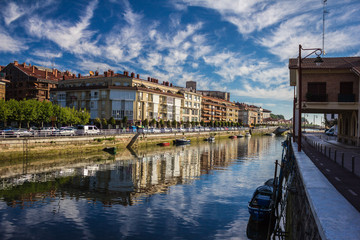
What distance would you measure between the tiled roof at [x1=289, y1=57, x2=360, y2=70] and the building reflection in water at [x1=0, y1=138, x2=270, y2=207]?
1623 centimetres

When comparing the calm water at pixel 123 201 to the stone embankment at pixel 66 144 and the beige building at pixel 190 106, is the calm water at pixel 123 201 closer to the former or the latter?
the stone embankment at pixel 66 144

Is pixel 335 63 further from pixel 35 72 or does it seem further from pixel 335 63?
pixel 35 72

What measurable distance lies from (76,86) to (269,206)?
83.4 m

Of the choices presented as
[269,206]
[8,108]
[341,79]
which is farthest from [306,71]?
[8,108]

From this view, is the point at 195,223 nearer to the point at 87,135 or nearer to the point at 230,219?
the point at 230,219

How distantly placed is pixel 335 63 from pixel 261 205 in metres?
22.0

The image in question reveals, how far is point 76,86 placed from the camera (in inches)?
3538

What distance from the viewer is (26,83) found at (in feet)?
315

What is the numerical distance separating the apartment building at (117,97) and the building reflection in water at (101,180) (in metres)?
41.2

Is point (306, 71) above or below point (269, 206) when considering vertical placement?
above

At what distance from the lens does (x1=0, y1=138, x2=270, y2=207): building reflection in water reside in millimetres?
22453

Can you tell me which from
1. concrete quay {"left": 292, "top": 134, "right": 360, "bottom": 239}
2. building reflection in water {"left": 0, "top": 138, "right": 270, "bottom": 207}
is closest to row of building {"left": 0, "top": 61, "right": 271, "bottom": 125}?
building reflection in water {"left": 0, "top": 138, "right": 270, "bottom": 207}

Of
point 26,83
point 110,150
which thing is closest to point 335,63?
point 110,150

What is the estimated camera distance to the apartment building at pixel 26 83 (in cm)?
9488
